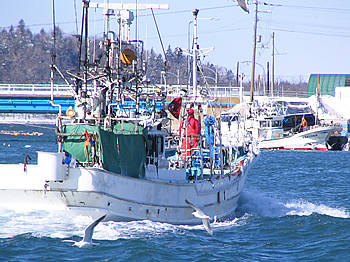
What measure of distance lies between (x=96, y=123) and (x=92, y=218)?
2.91 meters

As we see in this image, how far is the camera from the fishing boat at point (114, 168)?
14930 mm

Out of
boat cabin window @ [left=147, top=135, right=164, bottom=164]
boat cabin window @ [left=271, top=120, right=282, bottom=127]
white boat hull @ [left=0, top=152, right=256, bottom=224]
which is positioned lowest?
boat cabin window @ [left=271, top=120, right=282, bottom=127]

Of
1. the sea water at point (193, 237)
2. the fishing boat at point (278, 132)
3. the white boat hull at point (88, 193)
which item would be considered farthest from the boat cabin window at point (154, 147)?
the fishing boat at point (278, 132)

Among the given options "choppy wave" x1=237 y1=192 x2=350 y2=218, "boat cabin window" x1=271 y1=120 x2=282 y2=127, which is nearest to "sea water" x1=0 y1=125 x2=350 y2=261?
"choppy wave" x1=237 y1=192 x2=350 y2=218

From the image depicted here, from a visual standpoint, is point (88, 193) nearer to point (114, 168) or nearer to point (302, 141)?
point (114, 168)

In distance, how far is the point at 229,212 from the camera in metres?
22.0

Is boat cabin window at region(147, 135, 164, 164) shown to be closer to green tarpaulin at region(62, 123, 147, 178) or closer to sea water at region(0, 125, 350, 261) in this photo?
green tarpaulin at region(62, 123, 147, 178)

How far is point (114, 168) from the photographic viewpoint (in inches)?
631

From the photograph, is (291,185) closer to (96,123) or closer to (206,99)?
(206,99)

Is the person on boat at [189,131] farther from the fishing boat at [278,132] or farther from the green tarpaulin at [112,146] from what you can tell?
the fishing boat at [278,132]

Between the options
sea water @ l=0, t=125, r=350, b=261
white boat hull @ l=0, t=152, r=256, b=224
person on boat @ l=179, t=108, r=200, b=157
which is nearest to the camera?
sea water @ l=0, t=125, r=350, b=261

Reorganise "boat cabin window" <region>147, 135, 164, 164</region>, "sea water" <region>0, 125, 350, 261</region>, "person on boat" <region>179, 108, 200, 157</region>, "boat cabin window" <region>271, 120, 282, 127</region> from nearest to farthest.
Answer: "sea water" <region>0, 125, 350, 261</region>, "boat cabin window" <region>147, 135, 164, 164</region>, "person on boat" <region>179, 108, 200, 157</region>, "boat cabin window" <region>271, 120, 282, 127</region>

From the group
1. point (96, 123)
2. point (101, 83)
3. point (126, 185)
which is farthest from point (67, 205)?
point (101, 83)

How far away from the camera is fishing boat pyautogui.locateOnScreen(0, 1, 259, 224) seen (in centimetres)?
1493
